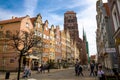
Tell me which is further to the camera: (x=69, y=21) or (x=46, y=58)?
(x=69, y=21)

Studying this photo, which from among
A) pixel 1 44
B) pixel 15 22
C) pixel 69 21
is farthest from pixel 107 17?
pixel 69 21

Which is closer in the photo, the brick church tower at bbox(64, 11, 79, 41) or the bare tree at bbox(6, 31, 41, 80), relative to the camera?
the bare tree at bbox(6, 31, 41, 80)

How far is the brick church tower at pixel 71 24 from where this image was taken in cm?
8969

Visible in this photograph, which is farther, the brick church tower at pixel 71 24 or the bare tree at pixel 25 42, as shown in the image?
the brick church tower at pixel 71 24

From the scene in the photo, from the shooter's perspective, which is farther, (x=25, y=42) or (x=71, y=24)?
(x=71, y=24)

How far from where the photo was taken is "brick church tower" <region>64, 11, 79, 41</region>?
8969 centimetres

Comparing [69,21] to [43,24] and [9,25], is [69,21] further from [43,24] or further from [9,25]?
[9,25]

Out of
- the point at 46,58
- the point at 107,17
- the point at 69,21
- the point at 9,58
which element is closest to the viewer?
the point at 107,17

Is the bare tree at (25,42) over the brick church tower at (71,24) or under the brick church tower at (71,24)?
under

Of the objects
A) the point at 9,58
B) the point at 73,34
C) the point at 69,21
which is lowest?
the point at 9,58

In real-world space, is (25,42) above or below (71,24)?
below

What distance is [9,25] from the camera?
3622 centimetres

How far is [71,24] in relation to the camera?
8988 cm

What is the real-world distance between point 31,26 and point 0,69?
1401cm
